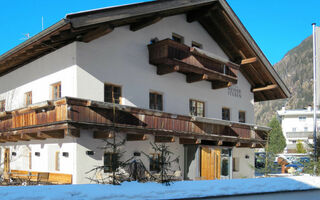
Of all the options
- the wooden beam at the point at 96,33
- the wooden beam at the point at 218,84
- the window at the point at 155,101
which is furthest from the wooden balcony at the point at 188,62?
the wooden beam at the point at 96,33

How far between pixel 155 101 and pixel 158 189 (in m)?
8.18

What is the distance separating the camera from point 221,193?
12.7 metres

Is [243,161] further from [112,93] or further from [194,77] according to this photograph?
[112,93]

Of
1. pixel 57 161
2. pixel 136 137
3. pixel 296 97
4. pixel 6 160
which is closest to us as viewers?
pixel 136 137

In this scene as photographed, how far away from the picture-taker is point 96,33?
14.9m

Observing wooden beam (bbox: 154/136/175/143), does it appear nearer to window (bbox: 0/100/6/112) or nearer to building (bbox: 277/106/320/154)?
window (bbox: 0/100/6/112)

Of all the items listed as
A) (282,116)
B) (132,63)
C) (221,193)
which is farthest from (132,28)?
(282,116)

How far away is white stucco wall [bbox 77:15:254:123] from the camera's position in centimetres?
1560

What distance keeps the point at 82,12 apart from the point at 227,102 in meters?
12.8

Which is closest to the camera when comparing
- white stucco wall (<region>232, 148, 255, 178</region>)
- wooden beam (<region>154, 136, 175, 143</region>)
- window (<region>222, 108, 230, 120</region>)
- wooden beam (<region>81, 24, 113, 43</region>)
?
wooden beam (<region>81, 24, 113, 43</region>)

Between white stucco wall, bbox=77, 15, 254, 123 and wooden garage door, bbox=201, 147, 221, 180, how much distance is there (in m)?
2.43

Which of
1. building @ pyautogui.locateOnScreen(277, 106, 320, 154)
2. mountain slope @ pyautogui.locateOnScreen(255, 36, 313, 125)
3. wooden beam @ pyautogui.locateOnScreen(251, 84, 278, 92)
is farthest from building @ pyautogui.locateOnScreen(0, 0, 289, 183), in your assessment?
mountain slope @ pyautogui.locateOnScreen(255, 36, 313, 125)

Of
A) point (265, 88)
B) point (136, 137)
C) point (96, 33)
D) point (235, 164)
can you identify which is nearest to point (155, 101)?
point (136, 137)

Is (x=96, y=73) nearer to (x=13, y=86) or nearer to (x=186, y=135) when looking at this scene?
(x=186, y=135)
